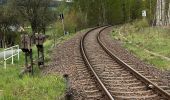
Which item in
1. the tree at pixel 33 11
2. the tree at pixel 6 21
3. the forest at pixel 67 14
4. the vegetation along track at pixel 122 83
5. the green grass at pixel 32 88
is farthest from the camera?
the tree at pixel 6 21

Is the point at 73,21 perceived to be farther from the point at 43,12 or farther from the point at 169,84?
the point at 169,84

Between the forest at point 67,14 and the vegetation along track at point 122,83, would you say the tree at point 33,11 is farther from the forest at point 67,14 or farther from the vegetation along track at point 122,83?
the vegetation along track at point 122,83

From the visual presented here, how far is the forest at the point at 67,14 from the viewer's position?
81438mm

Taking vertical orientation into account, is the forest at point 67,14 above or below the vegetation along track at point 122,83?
above

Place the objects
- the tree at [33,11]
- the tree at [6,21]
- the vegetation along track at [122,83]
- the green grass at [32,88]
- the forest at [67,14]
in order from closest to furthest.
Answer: the green grass at [32,88] → the vegetation along track at [122,83] → the forest at [67,14] → the tree at [33,11] → the tree at [6,21]

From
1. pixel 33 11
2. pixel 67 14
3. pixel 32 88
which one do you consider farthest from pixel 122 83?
pixel 33 11

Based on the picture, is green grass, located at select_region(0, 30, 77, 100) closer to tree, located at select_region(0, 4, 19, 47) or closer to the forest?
the forest

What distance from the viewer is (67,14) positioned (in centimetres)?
8225

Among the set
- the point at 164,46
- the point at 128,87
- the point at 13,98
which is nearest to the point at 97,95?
the point at 128,87

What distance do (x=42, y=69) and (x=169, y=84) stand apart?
22.8 feet

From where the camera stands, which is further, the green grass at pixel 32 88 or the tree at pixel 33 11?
the tree at pixel 33 11

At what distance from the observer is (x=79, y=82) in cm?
1466

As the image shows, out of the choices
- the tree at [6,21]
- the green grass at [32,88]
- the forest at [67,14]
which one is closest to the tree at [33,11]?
the forest at [67,14]

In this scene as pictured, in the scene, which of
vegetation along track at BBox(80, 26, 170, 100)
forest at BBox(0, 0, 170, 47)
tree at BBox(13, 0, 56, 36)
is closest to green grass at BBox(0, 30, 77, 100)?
vegetation along track at BBox(80, 26, 170, 100)
